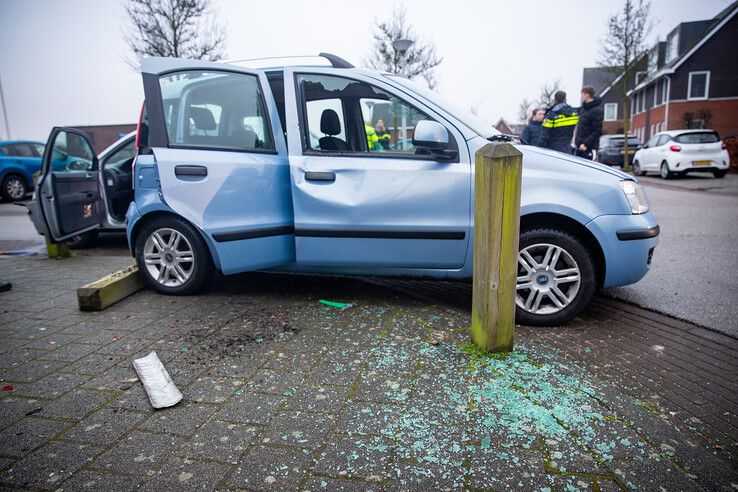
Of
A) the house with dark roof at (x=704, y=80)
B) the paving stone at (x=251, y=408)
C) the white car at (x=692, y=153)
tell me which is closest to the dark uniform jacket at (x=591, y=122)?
the paving stone at (x=251, y=408)

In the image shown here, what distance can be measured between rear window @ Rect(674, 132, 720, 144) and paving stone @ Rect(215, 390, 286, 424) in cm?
1847

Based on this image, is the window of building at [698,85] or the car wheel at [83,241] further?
the window of building at [698,85]

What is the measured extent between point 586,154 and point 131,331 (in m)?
8.15

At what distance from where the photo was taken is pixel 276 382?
8.89 ft

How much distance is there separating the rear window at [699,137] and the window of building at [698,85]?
20753 mm

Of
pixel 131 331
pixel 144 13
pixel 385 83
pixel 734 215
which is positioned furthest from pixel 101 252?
pixel 144 13

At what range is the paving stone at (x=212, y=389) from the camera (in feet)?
8.34

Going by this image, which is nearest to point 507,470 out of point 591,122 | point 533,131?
point 591,122

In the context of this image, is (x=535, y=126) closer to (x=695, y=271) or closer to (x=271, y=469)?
(x=695, y=271)

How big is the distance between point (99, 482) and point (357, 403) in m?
1.16

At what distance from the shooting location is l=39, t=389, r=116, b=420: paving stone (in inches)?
94.6

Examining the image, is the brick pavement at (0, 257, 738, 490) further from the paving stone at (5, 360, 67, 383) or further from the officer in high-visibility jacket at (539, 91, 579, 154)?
the officer in high-visibility jacket at (539, 91, 579, 154)

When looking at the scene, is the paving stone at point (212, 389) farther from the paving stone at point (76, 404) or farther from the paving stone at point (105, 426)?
the paving stone at point (76, 404)

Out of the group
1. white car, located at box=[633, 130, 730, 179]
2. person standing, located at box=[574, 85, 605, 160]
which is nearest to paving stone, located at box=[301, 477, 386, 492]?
person standing, located at box=[574, 85, 605, 160]
